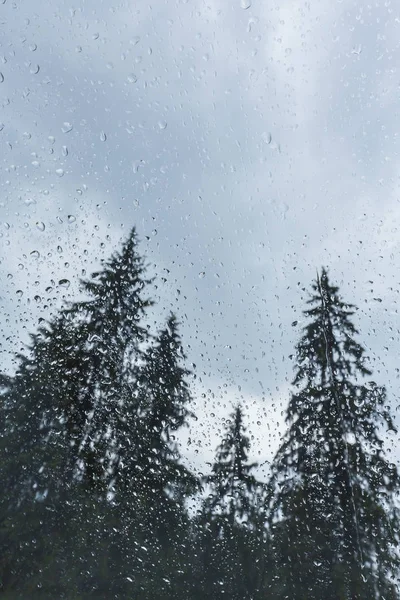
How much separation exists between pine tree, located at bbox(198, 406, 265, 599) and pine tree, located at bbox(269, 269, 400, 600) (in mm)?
260

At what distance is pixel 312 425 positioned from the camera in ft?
23.2

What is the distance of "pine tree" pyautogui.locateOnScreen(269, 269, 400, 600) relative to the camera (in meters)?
5.75

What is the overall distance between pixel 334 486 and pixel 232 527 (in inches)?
64.9

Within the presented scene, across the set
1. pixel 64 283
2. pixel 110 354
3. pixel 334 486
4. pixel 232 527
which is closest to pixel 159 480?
pixel 232 527

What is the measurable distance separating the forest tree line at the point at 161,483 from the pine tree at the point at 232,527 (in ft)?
0.05

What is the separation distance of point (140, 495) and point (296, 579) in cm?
208

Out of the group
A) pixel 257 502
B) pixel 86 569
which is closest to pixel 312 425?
pixel 257 502

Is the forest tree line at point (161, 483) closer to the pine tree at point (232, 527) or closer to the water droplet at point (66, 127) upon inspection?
the pine tree at point (232, 527)

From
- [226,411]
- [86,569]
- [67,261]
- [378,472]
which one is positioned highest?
[67,261]

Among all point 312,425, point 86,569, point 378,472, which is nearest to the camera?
point 86,569

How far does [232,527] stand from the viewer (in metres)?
5.78

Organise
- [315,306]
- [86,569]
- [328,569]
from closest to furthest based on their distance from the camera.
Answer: [86,569] < [328,569] < [315,306]

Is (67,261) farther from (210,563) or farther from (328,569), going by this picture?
(328,569)

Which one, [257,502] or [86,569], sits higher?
[257,502]
